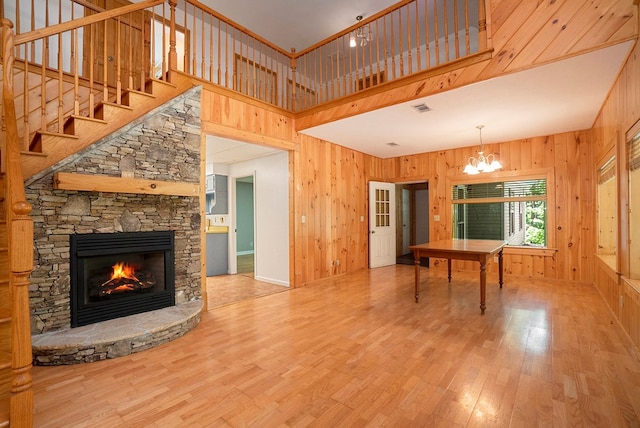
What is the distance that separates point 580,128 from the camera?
4848 mm

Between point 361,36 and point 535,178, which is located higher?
point 361,36

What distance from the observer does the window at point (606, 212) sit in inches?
148

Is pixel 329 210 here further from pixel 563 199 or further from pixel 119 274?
pixel 563 199

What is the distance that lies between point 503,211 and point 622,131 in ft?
11.6

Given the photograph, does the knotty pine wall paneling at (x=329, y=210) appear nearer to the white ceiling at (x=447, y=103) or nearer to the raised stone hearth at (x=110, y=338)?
the white ceiling at (x=447, y=103)

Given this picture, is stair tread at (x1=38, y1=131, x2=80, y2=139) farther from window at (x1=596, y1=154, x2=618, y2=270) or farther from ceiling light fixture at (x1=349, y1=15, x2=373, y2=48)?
window at (x1=596, y1=154, x2=618, y2=270)

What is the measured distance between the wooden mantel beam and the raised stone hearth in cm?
125

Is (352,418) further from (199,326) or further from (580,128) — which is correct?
(580,128)

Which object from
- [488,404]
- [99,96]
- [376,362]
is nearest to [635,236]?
[488,404]

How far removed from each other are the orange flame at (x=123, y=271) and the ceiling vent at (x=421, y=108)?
12.8ft

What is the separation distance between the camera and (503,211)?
6.30 meters

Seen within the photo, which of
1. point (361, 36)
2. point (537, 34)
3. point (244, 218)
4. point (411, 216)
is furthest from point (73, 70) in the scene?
point (411, 216)

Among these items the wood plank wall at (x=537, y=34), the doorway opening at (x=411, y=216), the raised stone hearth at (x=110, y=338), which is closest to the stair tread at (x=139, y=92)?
the raised stone hearth at (x=110, y=338)

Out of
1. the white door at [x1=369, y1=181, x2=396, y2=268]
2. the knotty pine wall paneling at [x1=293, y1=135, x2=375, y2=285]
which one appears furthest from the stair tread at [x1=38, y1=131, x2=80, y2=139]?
the white door at [x1=369, y1=181, x2=396, y2=268]
